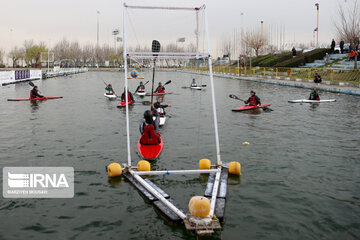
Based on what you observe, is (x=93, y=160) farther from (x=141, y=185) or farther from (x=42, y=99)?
(x=42, y=99)

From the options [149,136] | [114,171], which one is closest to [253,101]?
[149,136]

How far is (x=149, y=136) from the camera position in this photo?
33.7 feet

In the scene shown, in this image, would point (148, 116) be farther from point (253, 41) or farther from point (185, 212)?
point (253, 41)

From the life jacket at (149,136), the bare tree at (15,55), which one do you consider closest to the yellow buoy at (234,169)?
the life jacket at (149,136)

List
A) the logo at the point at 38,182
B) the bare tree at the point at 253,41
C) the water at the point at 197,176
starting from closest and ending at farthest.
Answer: the water at the point at 197,176
the logo at the point at 38,182
the bare tree at the point at 253,41

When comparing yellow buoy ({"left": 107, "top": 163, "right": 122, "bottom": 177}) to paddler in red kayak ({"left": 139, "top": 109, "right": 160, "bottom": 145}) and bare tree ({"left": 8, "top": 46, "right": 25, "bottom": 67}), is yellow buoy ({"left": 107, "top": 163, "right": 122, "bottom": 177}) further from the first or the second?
bare tree ({"left": 8, "top": 46, "right": 25, "bottom": 67})

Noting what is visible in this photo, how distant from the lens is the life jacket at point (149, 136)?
10.1m

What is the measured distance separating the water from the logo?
0.32 metres

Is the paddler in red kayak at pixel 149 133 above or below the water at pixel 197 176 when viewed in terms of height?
above

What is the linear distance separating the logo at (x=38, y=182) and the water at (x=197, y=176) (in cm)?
32

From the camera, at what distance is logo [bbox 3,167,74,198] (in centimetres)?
787

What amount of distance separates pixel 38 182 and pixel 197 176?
13.9 ft

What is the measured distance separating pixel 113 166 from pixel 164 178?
1.42 metres

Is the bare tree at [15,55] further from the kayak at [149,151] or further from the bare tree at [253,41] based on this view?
the kayak at [149,151]
